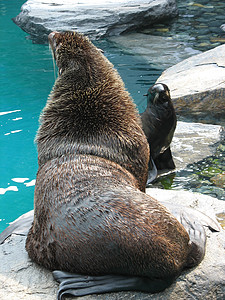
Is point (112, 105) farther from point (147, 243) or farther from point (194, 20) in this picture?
point (194, 20)

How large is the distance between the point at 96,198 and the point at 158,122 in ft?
9.44

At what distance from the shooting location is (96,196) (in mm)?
2682

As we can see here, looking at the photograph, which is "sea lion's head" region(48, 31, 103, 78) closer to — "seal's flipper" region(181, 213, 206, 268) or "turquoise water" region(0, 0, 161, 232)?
"seal's flipper" region(181, 213, 206, 268)

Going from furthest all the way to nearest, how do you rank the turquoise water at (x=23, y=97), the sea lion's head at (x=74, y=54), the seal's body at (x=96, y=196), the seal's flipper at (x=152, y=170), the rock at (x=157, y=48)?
the rock at (x=157, y=48) < the turquoise water at (x=23, y=97) < the seal's flipper at (x=152, y=170) < the sea lion's head at (x=74, y=54) < the seal's body at (x=96, y=196)

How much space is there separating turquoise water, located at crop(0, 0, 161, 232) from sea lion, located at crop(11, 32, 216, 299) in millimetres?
2826

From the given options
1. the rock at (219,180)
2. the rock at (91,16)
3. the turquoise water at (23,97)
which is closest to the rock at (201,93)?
the turquoise water at (23,97)

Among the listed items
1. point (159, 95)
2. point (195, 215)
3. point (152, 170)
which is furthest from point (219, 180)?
point (195, 215)

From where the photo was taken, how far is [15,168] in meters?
6.74

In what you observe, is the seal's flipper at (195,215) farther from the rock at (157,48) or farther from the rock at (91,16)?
the rock at (91,16)

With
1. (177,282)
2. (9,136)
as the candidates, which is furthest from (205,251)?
(9,136)

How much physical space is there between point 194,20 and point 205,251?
1159 cm

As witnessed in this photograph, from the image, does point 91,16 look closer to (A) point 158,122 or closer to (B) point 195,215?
(A) point 158,122

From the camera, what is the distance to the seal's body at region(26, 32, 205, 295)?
2.58 meters

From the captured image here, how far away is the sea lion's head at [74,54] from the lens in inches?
126
